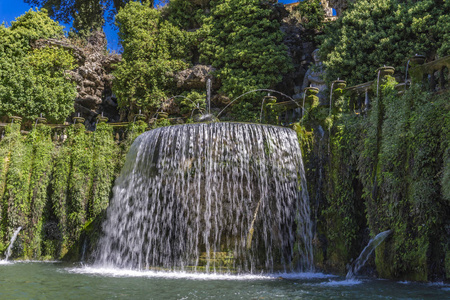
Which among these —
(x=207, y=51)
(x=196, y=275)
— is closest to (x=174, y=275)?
(x=196, y=275)

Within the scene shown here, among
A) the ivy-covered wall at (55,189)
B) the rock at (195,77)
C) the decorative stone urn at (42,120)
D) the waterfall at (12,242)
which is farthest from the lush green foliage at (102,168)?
the rock at (195,77)

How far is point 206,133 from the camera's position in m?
11.6

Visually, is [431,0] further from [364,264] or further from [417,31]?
[364,264]

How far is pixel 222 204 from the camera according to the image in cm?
1135

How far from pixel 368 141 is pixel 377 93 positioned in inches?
48.5

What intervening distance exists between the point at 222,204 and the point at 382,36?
425 inches

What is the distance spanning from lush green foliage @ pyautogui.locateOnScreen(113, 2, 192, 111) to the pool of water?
13831 mm

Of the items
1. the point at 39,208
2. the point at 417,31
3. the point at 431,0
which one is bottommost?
the point at 39,208

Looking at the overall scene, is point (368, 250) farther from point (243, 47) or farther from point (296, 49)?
point (296, 49)

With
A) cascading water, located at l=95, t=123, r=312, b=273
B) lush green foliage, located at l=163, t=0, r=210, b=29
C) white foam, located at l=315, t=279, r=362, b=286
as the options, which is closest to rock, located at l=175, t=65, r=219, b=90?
lush green foliage, located at l=163, t=0, r=210, b=29

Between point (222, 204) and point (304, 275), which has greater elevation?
point (222, 204)

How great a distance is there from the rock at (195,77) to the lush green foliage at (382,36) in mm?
5859

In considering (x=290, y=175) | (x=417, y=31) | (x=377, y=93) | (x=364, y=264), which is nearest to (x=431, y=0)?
(x=417, y=31)

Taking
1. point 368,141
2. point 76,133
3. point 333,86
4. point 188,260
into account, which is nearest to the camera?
point 368,141
